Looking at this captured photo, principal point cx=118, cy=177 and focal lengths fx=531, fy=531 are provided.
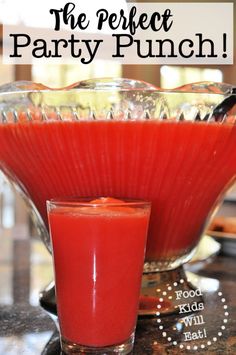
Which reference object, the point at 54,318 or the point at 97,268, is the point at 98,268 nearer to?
the point at 97,268

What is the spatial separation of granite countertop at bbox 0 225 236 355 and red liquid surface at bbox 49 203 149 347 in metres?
0.03

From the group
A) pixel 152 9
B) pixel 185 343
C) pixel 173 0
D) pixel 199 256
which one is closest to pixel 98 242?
pixel 185 343

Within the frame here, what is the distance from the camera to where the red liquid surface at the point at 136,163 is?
540 millimetres

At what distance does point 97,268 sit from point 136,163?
0.15 m

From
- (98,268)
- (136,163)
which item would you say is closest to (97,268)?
(98,268)

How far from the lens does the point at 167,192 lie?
578mm

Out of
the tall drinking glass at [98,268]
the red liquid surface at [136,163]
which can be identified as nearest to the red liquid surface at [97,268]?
the tall drinking glass at [98,268]

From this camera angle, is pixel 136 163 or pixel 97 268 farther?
pixel 136 163

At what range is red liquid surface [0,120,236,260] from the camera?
1.77 ft

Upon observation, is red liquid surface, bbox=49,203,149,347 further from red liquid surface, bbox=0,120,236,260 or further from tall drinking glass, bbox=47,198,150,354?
red liquid surface, bbox=0,120,236,260

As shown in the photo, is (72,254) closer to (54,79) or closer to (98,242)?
(98,242)

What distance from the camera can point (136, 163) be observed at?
1.81ft

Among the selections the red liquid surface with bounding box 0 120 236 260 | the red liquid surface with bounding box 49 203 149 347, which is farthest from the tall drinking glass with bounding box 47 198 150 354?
the red liquid surface with bounding box 0 120 236 260

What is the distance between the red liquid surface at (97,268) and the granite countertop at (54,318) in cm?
3
